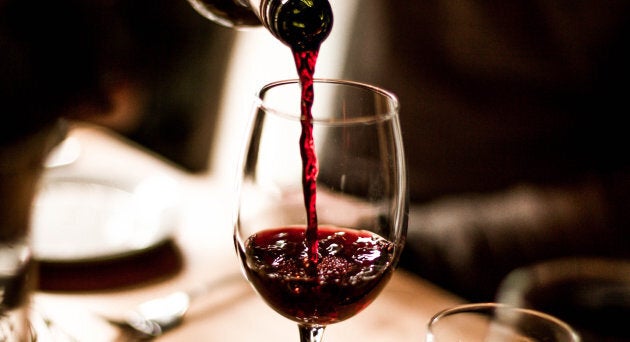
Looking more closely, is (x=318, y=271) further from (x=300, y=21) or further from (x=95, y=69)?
(x=95, y=69)

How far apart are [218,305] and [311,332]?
0.85ft

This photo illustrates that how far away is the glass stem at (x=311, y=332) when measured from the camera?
25.0 inches

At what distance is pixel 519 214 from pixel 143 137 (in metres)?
1.06

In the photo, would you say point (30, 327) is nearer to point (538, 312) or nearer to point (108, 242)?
point (108, 242)

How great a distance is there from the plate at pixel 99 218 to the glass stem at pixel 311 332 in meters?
0.37

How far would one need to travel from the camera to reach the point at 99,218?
1033 mm

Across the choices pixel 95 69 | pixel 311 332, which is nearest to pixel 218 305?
pixel 311 332

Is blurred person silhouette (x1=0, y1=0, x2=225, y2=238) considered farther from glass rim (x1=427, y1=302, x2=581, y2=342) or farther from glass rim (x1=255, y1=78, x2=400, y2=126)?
glass rim (x1=427, y1=302, x2=581, y2=342)

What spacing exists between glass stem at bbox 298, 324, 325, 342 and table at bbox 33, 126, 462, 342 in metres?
0.18

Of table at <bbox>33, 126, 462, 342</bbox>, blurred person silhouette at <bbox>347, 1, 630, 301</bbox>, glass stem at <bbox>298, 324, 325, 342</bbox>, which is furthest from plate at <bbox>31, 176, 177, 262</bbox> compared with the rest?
blurred person silhouette at <bbox>347, 1, 630, 301</bbox>

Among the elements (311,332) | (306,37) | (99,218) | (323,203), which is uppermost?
(306,37)

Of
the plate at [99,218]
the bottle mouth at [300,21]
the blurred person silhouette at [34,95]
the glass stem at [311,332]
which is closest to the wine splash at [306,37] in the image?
the bottle mouth at [300,21]

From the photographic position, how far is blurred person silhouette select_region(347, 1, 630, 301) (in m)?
1.39

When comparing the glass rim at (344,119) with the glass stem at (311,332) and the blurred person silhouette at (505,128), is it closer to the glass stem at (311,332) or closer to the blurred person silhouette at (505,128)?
the glass stem at (311,332)
